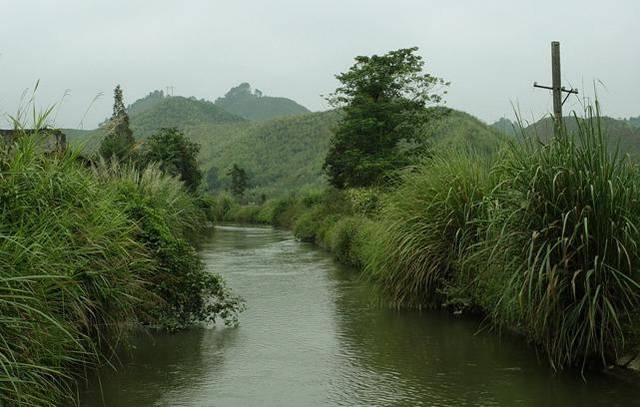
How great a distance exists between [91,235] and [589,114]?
195 inches

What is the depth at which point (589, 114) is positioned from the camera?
272 inches

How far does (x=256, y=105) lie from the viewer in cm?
15350

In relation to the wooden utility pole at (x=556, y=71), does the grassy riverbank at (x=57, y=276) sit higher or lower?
lower

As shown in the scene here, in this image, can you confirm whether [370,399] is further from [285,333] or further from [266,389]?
[285,333]

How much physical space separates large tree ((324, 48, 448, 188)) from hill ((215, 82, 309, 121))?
116 m

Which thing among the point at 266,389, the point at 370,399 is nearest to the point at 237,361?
the point at 266,389

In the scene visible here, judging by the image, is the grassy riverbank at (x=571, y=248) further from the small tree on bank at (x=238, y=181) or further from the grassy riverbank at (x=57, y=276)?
the small tree on bank at (x=238, y=181)

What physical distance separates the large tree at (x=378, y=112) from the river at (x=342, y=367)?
45.1 feet

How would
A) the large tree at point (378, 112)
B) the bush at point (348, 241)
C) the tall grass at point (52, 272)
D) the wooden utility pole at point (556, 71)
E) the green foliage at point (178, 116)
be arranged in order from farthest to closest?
the green foliage at point (178, 116)
the large tree at point (378, 112)
the bush at point (348, 241)
the wooden utility pole at point (556, 71)
the tall grass at point (52, 272)

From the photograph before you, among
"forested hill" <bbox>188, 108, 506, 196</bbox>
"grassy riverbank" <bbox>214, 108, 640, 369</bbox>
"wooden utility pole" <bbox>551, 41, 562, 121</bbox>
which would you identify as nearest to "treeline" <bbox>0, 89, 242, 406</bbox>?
"grassy riverbank" <bbox>214, 108, 640, 369</bbox>

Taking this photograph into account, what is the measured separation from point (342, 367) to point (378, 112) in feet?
61.3

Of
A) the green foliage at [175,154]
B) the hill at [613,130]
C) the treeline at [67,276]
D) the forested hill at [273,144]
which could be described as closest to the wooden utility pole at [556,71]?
the hill at [613,130]

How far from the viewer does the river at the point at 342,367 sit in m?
6.32

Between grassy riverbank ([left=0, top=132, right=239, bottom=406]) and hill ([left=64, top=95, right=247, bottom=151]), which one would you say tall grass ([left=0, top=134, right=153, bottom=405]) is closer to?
grassy riverbank ([left=0, top=132, right=239, bottom=406])
